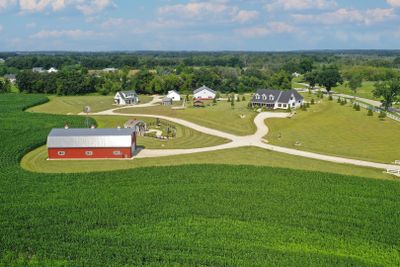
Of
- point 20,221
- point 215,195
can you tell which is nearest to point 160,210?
point 215,195

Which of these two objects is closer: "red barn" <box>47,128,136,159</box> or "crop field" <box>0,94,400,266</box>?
"crop field" <box>0,94,400,266</box>

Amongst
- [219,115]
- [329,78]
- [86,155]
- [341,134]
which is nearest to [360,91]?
[329,78]

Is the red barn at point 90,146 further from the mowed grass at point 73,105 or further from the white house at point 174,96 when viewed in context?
the white house at point 174,96

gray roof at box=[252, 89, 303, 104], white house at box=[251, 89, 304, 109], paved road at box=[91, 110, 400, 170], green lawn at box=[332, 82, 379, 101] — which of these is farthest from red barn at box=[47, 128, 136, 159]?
green lawn at box=[332, 82, 379, 101]

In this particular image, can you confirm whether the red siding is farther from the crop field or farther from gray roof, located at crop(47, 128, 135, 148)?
the crop field

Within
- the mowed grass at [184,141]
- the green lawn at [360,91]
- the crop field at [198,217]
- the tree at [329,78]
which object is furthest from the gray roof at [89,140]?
the green lawn at [360,91]
